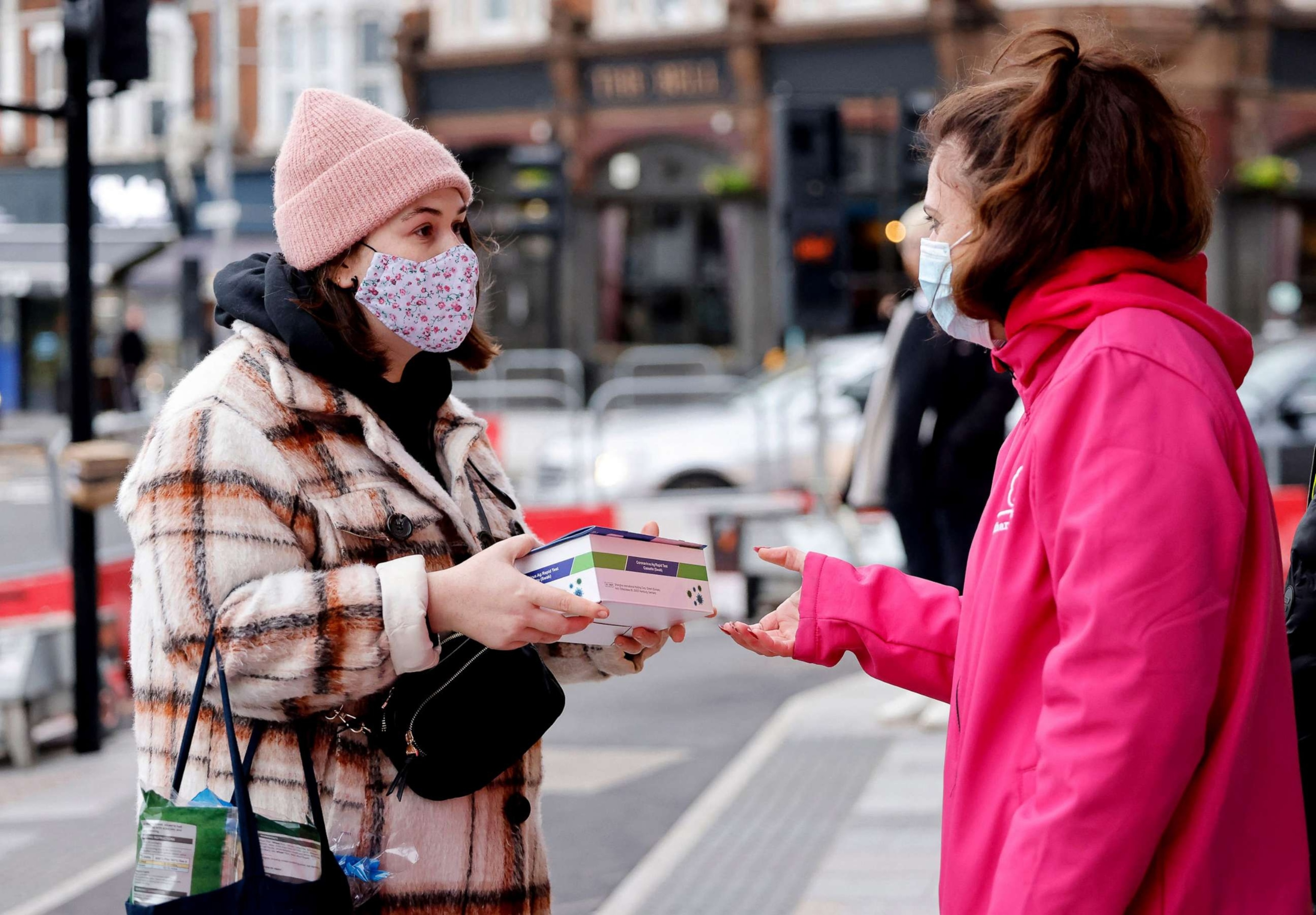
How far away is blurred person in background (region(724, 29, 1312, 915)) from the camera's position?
57.3 inches

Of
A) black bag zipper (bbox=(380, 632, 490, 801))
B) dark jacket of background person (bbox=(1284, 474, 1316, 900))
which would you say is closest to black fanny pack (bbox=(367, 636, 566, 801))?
black bag zipper (bbox=(380, 632, 490, 801))

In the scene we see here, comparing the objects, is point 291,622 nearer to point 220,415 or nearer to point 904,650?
point 220,415

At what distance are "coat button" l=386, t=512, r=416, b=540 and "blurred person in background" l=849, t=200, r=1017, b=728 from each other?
388 centimetres

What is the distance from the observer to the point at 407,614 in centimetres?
186

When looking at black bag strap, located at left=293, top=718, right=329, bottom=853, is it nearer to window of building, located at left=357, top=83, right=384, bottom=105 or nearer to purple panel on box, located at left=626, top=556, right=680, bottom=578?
purple panel on box, located at left=626, top=556, right=680, bottom=578

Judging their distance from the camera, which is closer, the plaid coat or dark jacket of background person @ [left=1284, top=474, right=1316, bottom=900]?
dark jacket of background person @ [left=1284, top=474, right=1316, bottom=900]

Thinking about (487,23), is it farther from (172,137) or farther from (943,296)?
(943,296)

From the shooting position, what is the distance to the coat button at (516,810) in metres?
2.13

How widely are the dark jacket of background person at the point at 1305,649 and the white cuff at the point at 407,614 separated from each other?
1088 millimetres

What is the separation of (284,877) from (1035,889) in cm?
97

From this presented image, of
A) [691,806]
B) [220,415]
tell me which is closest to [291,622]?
[220,415]

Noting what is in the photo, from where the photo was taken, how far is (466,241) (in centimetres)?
240

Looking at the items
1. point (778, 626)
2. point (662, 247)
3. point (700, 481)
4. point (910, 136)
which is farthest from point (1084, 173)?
point (662, 247)

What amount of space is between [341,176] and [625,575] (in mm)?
769
